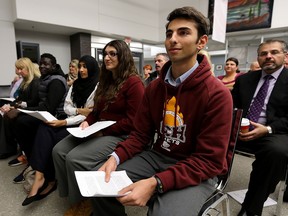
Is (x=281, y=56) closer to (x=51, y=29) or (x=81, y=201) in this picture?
(x=81, y=201)

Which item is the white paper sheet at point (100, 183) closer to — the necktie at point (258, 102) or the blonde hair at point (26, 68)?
the necktie at point (258, 102)

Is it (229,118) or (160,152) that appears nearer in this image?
(229,118)

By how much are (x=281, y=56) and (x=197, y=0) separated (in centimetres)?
584

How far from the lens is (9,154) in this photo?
2.48m

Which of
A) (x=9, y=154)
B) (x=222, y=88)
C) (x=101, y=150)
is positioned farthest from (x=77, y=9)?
(x=222, y=88)

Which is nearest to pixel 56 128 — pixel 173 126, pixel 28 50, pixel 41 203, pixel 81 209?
pixel 41 203

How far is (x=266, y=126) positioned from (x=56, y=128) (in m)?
1.65

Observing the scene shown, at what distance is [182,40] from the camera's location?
96 centimetres

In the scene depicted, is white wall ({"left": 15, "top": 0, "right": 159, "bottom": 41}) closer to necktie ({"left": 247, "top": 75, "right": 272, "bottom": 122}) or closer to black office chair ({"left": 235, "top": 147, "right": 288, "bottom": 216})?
necktie ({"left": 247, "top": 75, "right": 272, "bottom": 122})

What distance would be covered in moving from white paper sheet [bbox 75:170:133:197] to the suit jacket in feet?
3.69

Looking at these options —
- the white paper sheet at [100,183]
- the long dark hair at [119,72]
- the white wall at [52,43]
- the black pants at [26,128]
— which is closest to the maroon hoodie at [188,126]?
the white paper sheet at [100,183]

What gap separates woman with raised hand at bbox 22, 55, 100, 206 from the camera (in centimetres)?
159

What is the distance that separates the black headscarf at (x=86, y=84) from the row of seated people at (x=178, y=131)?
0.29 meters

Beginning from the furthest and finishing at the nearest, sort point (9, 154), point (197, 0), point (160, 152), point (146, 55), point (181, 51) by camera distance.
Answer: point (146, 55), point (197, 0), point (9, 154), point (160, 152), point (181, 51)
